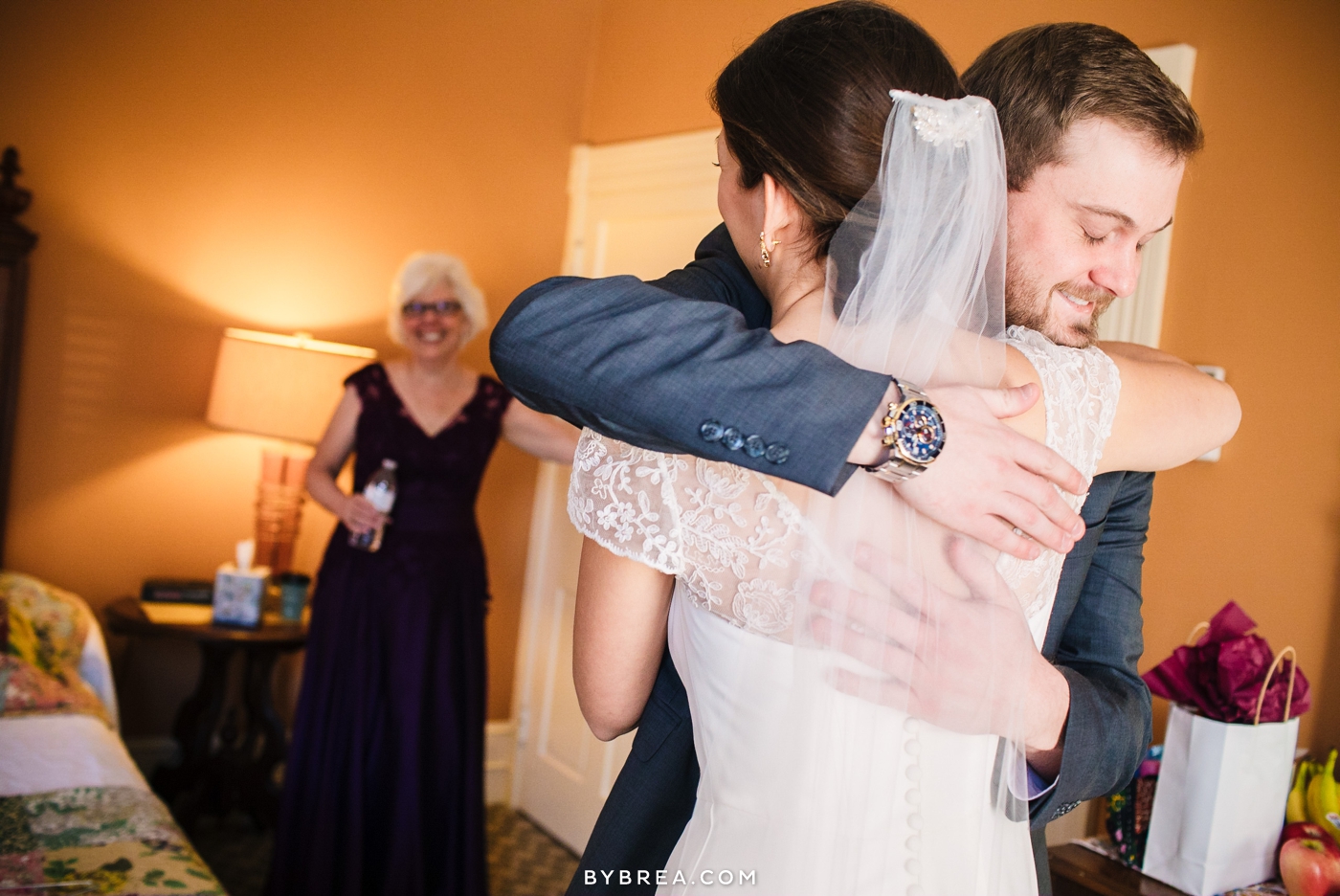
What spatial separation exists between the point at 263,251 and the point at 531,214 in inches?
41.0

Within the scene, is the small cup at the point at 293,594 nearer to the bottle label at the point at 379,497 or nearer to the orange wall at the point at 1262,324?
the bottle label at the point at 379,497

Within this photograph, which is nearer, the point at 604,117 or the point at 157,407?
the point at 157,407

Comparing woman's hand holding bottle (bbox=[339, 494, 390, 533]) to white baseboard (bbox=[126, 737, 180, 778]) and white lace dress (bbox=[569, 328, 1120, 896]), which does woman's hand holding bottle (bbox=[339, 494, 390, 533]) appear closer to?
white baseboard (bbox=[126, 737, 180, 778])

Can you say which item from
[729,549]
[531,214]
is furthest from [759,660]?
[531,214]

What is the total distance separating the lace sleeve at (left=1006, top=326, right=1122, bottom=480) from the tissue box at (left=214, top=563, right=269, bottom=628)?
2.91 meters

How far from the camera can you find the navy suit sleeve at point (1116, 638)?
Result: 1.10m

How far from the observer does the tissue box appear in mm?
3344

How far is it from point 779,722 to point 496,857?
317cm

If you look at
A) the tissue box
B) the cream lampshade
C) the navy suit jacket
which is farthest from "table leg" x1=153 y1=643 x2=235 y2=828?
the navy suit jacket

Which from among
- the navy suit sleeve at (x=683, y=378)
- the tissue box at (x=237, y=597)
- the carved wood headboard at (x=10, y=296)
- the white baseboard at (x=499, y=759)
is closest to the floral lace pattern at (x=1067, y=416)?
the navy suit sleeve at (x=683, y=378)

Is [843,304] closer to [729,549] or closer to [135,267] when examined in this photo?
[729,549]

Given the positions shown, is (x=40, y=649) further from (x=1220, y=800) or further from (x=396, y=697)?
(x=1220, y=800)

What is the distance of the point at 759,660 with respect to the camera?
96 centimetres

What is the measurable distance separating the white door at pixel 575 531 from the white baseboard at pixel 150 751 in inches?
51.1
